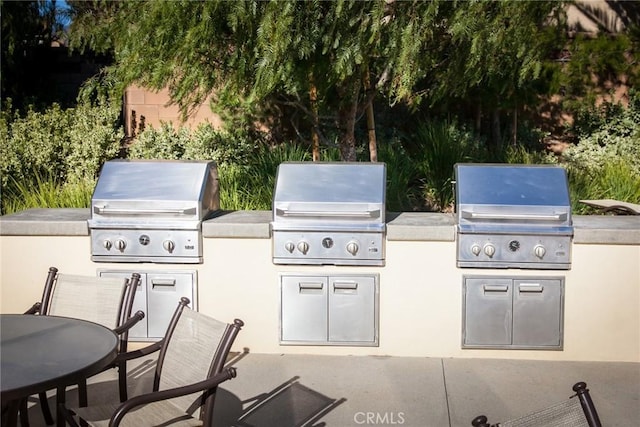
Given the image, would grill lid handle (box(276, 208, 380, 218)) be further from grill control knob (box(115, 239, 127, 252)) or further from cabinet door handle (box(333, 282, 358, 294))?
grill control knob (box(115, 239, 127, 252))

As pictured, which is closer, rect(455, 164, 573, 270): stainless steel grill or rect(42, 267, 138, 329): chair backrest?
rect(42, 267, 138, 329): chair backrest

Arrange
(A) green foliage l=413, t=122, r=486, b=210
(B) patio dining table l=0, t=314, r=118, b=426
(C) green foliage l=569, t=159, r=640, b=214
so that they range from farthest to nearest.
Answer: (A) green foliage l=413, t=122, r=486, b=210 → (C) green foliage l=569, t=159, r=640, b=214 → (B) patio dining table l=0, t=314, r=118, b=426

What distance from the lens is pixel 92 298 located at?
486 cm

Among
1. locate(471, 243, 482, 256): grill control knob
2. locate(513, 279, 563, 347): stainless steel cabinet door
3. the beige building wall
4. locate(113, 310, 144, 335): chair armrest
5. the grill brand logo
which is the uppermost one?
the beige building wall

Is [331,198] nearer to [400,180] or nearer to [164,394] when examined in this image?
[164,394]

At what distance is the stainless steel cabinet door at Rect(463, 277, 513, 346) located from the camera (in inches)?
237

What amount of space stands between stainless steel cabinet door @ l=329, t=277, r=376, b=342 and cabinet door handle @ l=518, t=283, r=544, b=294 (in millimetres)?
1108

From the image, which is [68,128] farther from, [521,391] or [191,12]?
[521,391]

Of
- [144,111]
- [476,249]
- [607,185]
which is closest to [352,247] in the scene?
[476,249]

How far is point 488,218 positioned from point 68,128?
25.3ft

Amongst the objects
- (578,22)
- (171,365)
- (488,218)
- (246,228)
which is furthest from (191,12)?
(578,22)

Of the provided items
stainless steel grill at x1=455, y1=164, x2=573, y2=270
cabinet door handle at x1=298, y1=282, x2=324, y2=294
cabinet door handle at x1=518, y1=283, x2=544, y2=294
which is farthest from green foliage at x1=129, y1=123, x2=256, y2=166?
cabinet door handle at x1=518, y1=283, x2=544, y2=294

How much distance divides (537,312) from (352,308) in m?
1.39

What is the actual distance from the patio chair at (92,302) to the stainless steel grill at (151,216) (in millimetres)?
1229
